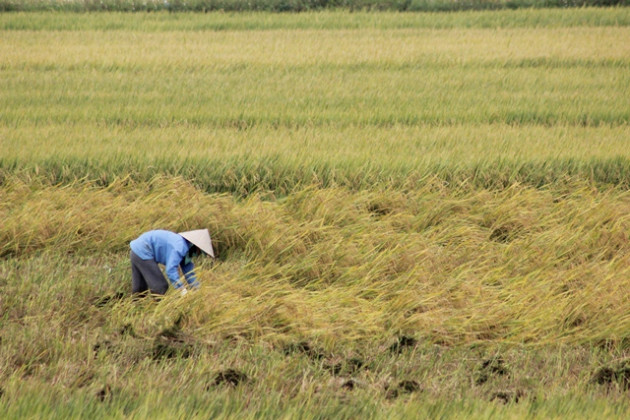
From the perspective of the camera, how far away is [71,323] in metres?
3.79

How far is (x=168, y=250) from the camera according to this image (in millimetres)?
4000

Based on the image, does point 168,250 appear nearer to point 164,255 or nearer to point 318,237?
point 164,255

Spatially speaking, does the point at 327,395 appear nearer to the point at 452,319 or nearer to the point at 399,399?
the point at 399,399

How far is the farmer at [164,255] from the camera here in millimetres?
3916

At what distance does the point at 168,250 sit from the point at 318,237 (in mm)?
1183

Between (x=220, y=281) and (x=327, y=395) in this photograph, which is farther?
(x=220, y=281)

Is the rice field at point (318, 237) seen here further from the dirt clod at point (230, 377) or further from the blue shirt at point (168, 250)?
the blue shirt at point (168, 250)

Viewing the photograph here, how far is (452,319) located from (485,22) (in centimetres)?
966

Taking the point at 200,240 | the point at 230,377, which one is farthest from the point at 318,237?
the point at 230,377

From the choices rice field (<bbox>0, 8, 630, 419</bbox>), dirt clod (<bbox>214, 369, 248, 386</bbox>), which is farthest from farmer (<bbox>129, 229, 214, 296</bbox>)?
dirt clod (<bbox>214, 369, 248, 386</bbox>)

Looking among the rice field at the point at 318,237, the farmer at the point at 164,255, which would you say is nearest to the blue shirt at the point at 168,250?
the farmer at the point at 164,255

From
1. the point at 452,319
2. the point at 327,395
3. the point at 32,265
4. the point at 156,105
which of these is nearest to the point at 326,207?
the point at 452,319

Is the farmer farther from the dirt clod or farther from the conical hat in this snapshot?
the dirt clod

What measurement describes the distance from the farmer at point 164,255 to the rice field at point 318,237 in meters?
0.13
